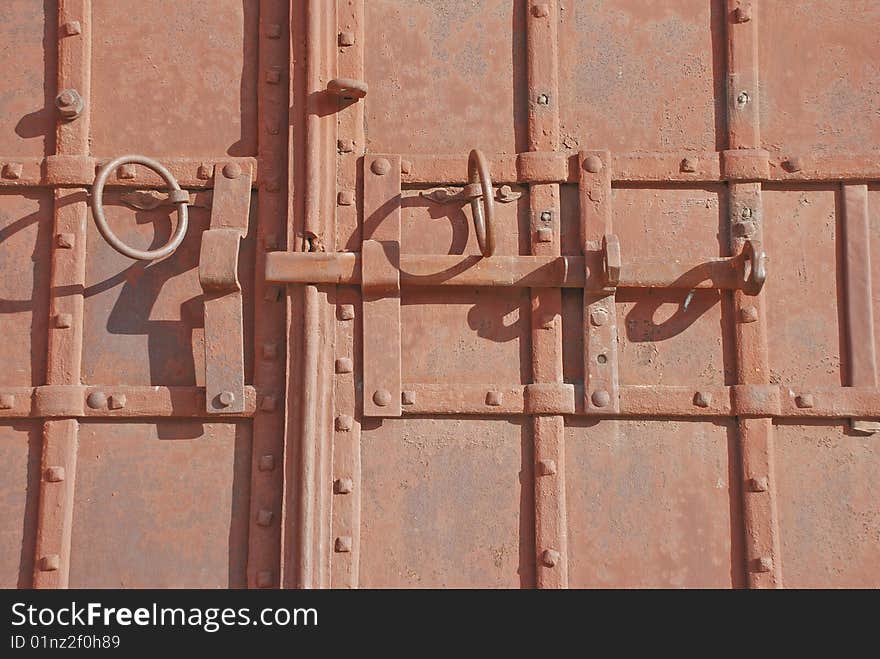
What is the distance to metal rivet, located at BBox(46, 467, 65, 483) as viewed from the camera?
2326 mm

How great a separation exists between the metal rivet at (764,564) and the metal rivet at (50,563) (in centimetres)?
173

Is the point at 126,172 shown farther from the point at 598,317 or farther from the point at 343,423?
the point at 598,317

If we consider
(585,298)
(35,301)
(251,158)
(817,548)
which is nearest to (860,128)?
(585,298)

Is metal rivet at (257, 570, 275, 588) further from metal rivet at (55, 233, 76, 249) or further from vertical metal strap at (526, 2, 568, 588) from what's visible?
metal rivet at (55, 233, 76, 249)

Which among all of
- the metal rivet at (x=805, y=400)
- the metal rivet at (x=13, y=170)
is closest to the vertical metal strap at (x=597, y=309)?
the metal rivet at (x=805, y=400)

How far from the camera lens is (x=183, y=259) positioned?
2457 mm

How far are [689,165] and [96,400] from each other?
1654 mm

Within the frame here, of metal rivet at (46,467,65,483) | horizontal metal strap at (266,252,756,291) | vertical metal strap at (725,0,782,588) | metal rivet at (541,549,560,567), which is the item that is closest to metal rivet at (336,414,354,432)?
horizontal metal strap at (266,252,756,291)

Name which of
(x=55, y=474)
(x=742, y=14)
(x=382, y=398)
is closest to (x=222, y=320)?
(x=382, y=398)

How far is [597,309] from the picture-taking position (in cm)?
242

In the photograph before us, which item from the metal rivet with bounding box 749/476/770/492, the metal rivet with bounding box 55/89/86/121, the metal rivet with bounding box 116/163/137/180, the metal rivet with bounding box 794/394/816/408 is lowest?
the metal rivet with bounding box 749/476/770/492

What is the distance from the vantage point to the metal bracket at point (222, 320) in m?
2.35

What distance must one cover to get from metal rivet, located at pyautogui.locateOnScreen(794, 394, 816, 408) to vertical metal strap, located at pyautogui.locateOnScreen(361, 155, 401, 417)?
1.02 meters

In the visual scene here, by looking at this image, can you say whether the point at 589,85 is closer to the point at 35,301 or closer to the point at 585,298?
the point at 585,298
